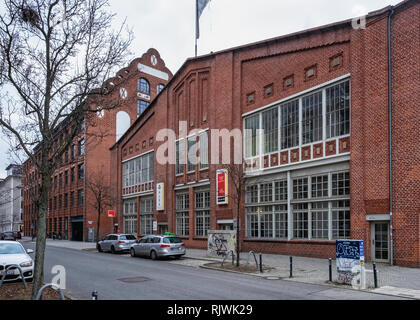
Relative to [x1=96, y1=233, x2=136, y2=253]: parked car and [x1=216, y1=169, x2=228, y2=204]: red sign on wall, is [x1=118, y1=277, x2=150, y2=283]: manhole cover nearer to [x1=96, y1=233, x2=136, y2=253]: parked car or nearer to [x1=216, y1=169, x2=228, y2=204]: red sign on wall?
[x1=216, y1=169, x2=228, y2=204]: red sign on wall

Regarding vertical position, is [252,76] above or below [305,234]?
above

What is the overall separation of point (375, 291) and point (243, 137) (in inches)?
617

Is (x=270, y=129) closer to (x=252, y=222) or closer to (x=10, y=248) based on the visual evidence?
(x=252, y=222)

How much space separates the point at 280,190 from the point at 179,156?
11909 mm

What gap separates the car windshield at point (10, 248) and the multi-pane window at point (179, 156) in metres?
18.1

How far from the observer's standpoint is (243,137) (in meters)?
26.0

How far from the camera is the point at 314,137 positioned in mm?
21188

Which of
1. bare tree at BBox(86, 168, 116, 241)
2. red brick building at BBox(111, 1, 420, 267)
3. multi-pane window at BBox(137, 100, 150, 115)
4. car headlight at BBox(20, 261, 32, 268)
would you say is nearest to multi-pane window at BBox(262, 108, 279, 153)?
red brick building at BBox(111, 1, 420, 267)

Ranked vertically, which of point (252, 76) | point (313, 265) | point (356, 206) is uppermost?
point (252, 76)

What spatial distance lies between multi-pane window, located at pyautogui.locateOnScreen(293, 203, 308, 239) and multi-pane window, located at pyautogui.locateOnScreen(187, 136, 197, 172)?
10.5 meters

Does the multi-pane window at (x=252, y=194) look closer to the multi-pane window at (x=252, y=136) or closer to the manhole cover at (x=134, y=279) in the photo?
the multi-pane window at (x=252, y=136)

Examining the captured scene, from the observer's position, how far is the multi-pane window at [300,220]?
21453 millimetres

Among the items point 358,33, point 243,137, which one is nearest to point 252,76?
point 243,137
